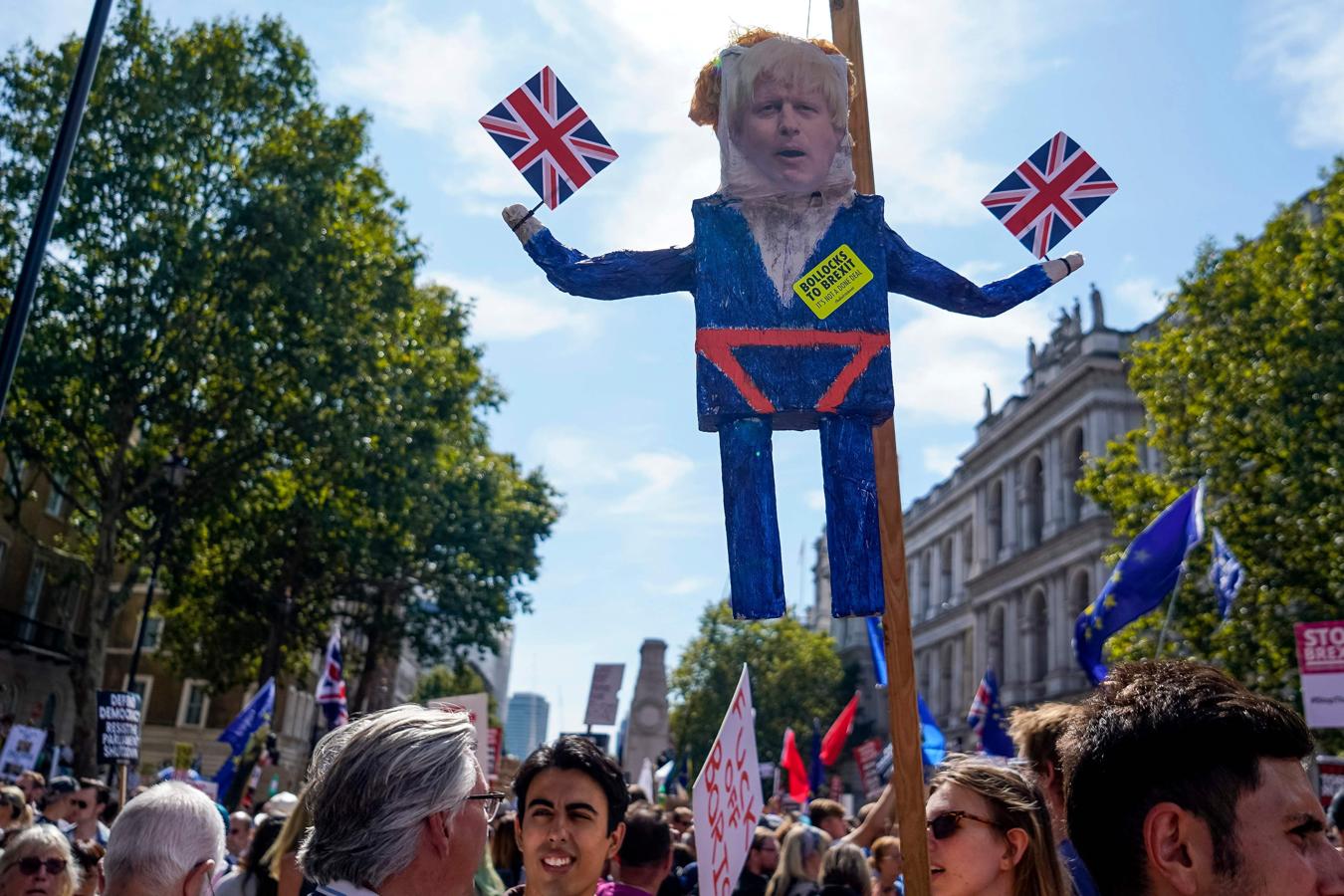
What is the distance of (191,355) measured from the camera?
23.2 metres

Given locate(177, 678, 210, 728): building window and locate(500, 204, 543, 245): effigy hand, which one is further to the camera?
locate(177, 678, 210, 728): building window

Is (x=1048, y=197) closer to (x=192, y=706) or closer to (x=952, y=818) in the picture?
(x=952, y=818)

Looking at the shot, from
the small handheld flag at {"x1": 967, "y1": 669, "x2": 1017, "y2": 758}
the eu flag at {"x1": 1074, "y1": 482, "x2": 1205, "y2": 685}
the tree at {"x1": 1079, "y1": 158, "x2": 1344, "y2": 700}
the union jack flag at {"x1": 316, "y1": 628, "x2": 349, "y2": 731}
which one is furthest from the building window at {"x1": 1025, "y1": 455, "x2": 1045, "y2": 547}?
the eu flag at {"x1": 1074, "y1": 482, "x2": 1205, "y2": 685}

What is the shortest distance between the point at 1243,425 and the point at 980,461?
37.9m

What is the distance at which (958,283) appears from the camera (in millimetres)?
4273

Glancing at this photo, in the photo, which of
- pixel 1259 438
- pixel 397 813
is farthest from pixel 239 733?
pixel 1259 438

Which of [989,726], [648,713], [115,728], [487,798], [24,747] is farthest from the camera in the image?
[648,713]

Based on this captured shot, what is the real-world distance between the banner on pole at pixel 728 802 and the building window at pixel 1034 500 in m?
50.4

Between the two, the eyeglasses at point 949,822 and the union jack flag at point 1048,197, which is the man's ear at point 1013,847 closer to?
the eyeglasses at point 949,822

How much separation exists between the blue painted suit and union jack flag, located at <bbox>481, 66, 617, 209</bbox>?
0.27 m

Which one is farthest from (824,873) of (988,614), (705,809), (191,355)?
(988,614)

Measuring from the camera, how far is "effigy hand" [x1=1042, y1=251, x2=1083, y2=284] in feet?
14.2

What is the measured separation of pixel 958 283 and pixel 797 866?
10.6 ft

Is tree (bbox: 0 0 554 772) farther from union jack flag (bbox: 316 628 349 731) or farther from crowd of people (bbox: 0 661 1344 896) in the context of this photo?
crowd of people (bbox: 0 661 1344 896)
